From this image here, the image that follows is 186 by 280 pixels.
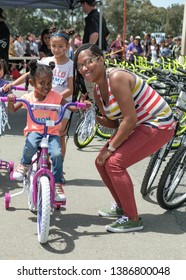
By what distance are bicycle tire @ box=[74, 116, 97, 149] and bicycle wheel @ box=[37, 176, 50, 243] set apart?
317 cm

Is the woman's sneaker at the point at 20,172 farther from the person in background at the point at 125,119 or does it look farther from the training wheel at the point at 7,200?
the person in background at the point at 125,119

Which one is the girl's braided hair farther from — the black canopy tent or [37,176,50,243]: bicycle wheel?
A: the black canopy tent

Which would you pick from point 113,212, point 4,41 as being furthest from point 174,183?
point 4,41

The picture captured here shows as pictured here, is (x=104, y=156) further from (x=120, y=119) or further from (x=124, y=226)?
(x=124, y=226)

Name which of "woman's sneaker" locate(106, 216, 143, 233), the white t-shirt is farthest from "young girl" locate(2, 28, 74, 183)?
"woman's sneaker" locate(106, 216, 143, 233)

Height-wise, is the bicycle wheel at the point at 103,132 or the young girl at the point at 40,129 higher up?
the young girl at the point at 40,129

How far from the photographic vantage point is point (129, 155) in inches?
138

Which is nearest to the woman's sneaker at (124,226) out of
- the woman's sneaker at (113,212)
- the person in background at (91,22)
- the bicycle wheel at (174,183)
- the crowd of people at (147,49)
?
the woman's sneaker at (113,212)

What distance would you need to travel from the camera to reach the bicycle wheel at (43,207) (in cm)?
323

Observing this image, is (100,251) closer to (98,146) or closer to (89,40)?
(98,146)

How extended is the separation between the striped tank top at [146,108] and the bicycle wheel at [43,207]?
83 centimetres

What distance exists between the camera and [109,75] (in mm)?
3363

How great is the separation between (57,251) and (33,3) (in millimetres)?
8770
